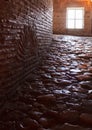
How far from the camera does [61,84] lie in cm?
417

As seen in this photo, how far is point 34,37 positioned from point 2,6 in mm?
1840

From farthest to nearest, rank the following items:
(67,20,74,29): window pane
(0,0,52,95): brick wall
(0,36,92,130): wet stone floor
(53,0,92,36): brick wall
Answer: (67,20,74,29): window pane → (53,0,92,36): brick wall → (0,0,52,95): brick wall → (0,36,92,130): wet stone floor

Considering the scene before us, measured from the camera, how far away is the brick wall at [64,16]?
486 inches

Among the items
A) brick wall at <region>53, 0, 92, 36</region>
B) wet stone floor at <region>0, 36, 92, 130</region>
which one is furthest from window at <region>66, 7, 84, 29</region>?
wet stone floor at <region>0, 36, 92, 130</region>

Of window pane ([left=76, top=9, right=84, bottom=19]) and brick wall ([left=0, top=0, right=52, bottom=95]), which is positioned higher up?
window pane ([left=76, top=9, right=84, bottom=19])

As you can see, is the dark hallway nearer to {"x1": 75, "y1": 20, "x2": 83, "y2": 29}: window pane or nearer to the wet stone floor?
the wet stone floor

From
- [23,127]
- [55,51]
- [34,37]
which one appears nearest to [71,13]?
[55,51]

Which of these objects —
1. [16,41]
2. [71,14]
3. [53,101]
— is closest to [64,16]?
[71,14]

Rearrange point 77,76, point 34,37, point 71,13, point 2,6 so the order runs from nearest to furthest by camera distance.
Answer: point 2,6 < point 77,76 < point 34,37 < point 71,13

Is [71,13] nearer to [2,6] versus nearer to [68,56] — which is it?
[68,56]

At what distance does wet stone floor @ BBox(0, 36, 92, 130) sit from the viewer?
108 inches

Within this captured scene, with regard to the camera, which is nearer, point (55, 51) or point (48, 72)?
point (48, 72)

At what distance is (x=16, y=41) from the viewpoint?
3727mm

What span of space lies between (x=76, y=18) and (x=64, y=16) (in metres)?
0.64
